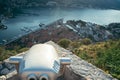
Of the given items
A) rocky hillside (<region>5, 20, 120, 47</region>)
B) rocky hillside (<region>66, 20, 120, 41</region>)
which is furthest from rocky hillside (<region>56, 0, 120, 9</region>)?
rocky hillside (<region>5, 20, 120, 47</region>)

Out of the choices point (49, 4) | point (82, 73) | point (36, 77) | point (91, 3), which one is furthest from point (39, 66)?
point (91, 3)

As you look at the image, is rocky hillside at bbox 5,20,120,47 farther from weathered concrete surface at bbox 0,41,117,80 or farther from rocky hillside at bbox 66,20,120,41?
weathered concrete surface at bbox 0,41,117,80

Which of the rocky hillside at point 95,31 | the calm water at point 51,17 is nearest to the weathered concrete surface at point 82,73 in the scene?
the rocky hillside at point 95,31

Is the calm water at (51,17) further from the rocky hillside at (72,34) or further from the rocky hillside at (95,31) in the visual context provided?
the rocky hillside at (95,31)

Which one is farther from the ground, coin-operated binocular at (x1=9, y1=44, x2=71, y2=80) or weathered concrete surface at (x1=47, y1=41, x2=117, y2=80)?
coin-operated binocular at (x1=9, y1=44, x2=71, y2=80)

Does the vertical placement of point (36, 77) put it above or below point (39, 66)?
below

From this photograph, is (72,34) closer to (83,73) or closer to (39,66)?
(83,73)

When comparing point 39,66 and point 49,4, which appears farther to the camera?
point 49,4

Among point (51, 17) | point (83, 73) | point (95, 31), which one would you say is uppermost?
point (83, 73)
